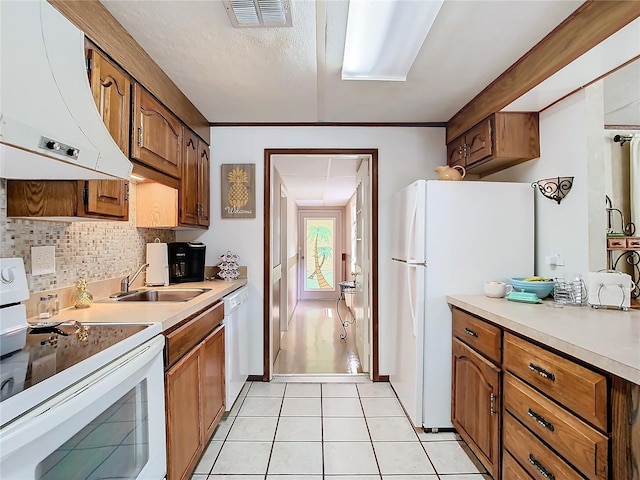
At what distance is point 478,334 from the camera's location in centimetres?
194

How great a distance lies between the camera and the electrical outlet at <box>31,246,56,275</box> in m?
1.59

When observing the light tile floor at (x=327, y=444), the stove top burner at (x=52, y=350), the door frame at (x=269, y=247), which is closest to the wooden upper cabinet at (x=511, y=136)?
the door frame at (x=269, y=247)

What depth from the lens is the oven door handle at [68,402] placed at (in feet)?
2.52

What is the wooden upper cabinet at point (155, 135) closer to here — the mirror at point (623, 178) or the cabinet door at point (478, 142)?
the cabinet door at point (478, 142)

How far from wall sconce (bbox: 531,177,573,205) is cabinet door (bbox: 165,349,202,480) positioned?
2.27 metres

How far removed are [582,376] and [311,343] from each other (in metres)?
3.45

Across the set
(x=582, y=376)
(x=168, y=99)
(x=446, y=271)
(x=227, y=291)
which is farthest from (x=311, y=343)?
(x=582, y=376)

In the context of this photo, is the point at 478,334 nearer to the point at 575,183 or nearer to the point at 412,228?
the point at 412,228

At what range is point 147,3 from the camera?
1549 millimetres

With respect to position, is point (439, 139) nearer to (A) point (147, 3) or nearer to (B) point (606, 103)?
(B) point (606, 103)

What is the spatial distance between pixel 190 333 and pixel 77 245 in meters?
0.78

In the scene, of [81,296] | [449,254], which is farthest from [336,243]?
[81,296]

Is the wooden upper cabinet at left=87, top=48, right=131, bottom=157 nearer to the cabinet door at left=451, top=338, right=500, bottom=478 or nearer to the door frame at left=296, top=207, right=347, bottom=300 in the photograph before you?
the cabinet door at left=451, top=338, right=500, bottom=478

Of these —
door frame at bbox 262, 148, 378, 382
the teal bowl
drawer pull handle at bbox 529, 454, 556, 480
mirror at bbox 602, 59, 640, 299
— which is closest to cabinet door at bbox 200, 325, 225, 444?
door frame at bbox 262, 148, 378, 382
